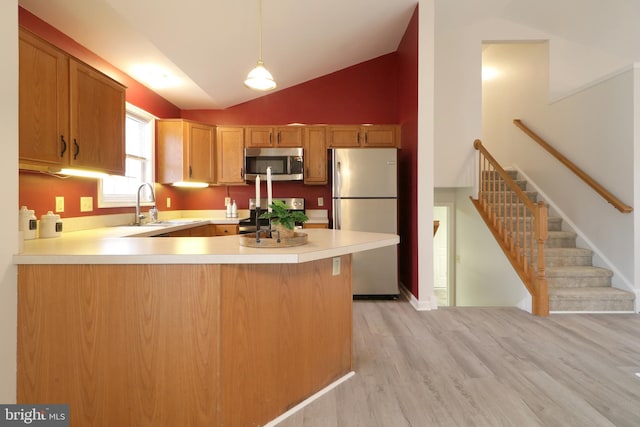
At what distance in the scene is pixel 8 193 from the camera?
1.58 meters

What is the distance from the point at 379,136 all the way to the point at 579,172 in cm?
243

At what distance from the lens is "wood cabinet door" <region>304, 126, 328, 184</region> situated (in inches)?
189

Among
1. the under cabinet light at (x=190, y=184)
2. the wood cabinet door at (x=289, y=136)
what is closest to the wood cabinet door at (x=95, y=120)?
the under cabinet light at (x=190, y=184)

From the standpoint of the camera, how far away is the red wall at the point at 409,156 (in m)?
3.86

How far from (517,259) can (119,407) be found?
3.86 m

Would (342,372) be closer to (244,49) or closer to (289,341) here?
(289,341)

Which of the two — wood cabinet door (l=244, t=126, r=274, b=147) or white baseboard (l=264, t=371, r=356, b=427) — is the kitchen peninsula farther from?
wood cabinet door (l=244, t=126, r=274, b=147)

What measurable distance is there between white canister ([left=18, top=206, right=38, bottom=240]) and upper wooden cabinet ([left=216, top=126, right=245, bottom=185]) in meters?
2.70

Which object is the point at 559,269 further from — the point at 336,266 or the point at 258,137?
the point at 258,137

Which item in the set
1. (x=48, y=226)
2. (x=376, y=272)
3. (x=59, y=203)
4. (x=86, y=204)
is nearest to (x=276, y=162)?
(x=376, y=272)

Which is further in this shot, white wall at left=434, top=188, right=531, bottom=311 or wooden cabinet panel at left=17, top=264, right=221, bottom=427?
white wall at left=434, top=188, right=531, bottom=311

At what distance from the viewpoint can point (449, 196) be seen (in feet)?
18.6

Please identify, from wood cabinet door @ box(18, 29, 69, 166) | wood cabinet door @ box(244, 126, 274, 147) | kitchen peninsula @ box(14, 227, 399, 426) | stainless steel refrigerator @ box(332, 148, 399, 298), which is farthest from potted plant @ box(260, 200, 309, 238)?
wood cabinet door @ box(244, 126, 274, 147)

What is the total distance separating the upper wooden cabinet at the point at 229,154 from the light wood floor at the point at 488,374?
2.66 metres
